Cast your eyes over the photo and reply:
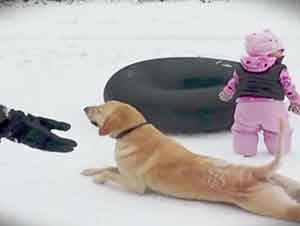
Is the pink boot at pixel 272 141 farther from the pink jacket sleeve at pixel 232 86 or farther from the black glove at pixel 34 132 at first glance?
the black glove at pixel 34 132

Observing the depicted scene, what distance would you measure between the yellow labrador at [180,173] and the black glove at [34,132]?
0.13 metres

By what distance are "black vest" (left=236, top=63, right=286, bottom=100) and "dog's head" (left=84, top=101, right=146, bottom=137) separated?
0.28m

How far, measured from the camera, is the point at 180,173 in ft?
5.18

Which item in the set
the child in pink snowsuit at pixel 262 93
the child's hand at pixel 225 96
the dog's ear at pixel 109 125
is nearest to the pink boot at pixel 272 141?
the child in pink snowsuit at pixel 262 93

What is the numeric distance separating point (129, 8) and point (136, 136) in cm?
166

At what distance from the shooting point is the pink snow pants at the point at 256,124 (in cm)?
181

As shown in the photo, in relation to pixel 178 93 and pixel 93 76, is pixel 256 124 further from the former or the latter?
pixel 93 76

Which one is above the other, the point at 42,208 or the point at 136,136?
the point at 136,136

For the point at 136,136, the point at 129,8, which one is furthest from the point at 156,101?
the point at 129,8

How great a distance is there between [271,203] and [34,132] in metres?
0.41

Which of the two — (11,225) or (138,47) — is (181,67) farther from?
(11,225)

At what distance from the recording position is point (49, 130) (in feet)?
4.99

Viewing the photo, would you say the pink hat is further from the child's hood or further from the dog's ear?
the dog's ear

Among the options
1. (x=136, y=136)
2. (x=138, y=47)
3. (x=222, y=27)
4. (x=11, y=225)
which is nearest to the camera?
(x=11, y=225)
